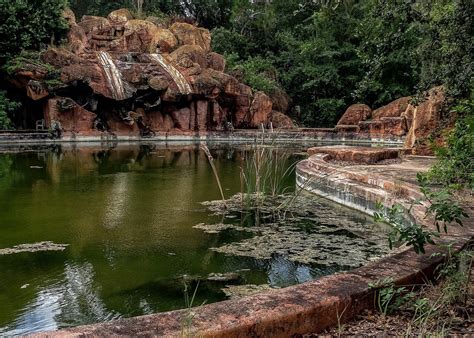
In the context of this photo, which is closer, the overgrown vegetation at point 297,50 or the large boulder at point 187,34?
the overgrown vegetation at point 297,50

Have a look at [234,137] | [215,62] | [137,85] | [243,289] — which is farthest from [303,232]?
[215,62]

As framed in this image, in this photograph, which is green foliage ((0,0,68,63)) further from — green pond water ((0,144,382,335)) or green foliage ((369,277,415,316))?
green foliage ((369,277,415,316))

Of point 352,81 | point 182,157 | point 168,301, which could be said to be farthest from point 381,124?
point 168,301

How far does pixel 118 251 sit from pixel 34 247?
908 mm

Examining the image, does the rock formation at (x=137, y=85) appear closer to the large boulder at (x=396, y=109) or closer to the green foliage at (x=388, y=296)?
the large boulder at (x=396, y=109)

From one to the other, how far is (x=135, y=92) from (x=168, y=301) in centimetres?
2107

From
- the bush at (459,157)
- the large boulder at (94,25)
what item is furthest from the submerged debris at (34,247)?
the large boulder at (94,25)

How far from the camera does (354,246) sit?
17.7ft

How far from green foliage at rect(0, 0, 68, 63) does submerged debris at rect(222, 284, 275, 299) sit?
21.7 metres

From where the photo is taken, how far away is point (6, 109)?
22.1m

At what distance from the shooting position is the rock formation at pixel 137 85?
2239cm

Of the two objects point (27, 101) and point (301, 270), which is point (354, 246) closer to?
point (301, 270)

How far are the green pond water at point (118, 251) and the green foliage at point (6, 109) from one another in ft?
42.3

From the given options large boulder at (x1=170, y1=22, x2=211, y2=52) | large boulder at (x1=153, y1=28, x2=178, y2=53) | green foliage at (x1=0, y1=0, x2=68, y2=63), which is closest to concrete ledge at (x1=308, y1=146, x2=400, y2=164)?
green foliage at (x1=0, y1=0, x2=68, y2=63)
